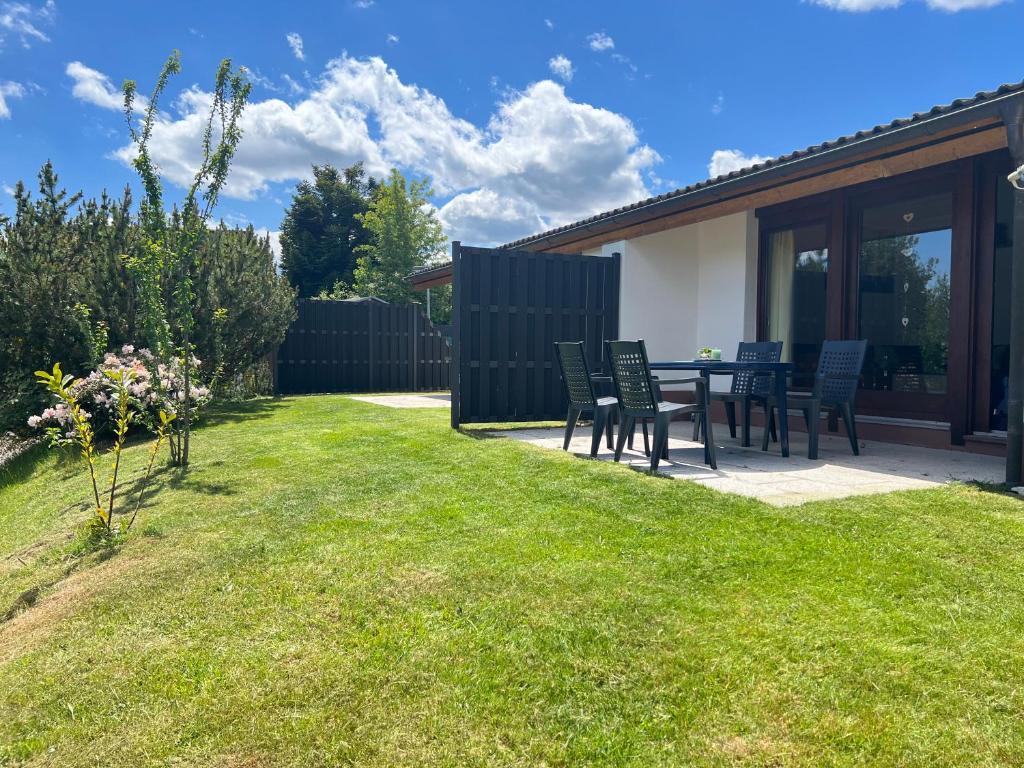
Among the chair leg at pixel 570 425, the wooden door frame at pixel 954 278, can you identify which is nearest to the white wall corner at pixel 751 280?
the wooden door frame at pixel 954 278

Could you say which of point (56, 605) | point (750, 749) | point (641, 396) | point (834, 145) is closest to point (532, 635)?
point (750, 749)

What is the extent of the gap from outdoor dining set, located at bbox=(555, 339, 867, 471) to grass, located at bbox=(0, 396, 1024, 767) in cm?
100

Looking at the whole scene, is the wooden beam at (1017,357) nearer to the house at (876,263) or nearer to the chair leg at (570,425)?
the house at (876,263)

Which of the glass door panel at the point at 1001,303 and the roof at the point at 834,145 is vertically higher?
the roof at the point at 834,145

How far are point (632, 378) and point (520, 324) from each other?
9.58 feet

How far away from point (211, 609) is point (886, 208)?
686 centimetres

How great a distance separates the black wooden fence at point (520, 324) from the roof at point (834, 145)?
855 mm

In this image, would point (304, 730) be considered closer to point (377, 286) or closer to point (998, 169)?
point (998, 169)

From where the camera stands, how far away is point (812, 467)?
182 inches

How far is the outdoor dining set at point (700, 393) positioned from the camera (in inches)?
178

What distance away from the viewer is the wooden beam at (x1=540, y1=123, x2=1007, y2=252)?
4.60 m

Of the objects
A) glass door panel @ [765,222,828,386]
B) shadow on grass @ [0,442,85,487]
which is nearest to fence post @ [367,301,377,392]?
shadow on grass @ [0,442,85,487]

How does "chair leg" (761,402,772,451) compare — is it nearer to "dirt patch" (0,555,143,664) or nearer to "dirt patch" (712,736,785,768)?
"dirt patch" (712,736,785,768)

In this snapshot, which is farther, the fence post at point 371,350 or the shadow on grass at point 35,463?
the fence post at point 371,350
